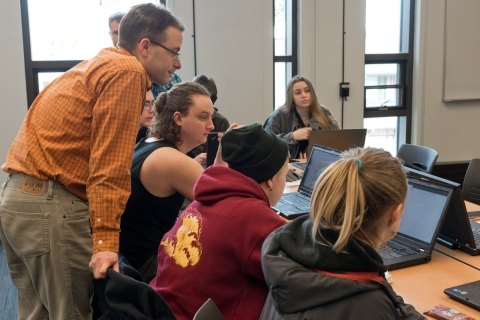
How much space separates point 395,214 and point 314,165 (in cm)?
167

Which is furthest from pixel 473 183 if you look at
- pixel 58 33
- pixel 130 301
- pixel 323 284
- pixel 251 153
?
pixel 58 33

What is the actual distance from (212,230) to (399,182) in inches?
20.5

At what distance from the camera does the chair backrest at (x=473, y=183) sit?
9.97ft

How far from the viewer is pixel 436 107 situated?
5.67m

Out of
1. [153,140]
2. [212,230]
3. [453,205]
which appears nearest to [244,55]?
[153,140]

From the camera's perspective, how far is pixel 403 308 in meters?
1.18

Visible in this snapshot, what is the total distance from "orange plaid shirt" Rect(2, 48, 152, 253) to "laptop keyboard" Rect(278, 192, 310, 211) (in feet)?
3.85

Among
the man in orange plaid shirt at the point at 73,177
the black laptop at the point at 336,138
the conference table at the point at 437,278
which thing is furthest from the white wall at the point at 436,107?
the man in orange plaid shirt at the point at 73,177

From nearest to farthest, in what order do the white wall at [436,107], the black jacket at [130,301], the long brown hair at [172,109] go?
the black jacket at [130,301] → the long brown hair at [172,109] → the white wall at [436,107]

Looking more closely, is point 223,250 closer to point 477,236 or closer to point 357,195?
point 357,195

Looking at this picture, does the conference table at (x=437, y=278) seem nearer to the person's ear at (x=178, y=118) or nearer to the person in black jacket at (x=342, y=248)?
the person in black jacket at (x=342, y=248)

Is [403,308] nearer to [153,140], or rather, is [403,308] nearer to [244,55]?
[153,140]

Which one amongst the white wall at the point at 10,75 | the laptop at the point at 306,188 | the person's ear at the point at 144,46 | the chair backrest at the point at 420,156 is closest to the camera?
the person's ear at the point at 144,46

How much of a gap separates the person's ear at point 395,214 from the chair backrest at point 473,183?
2.08 m
